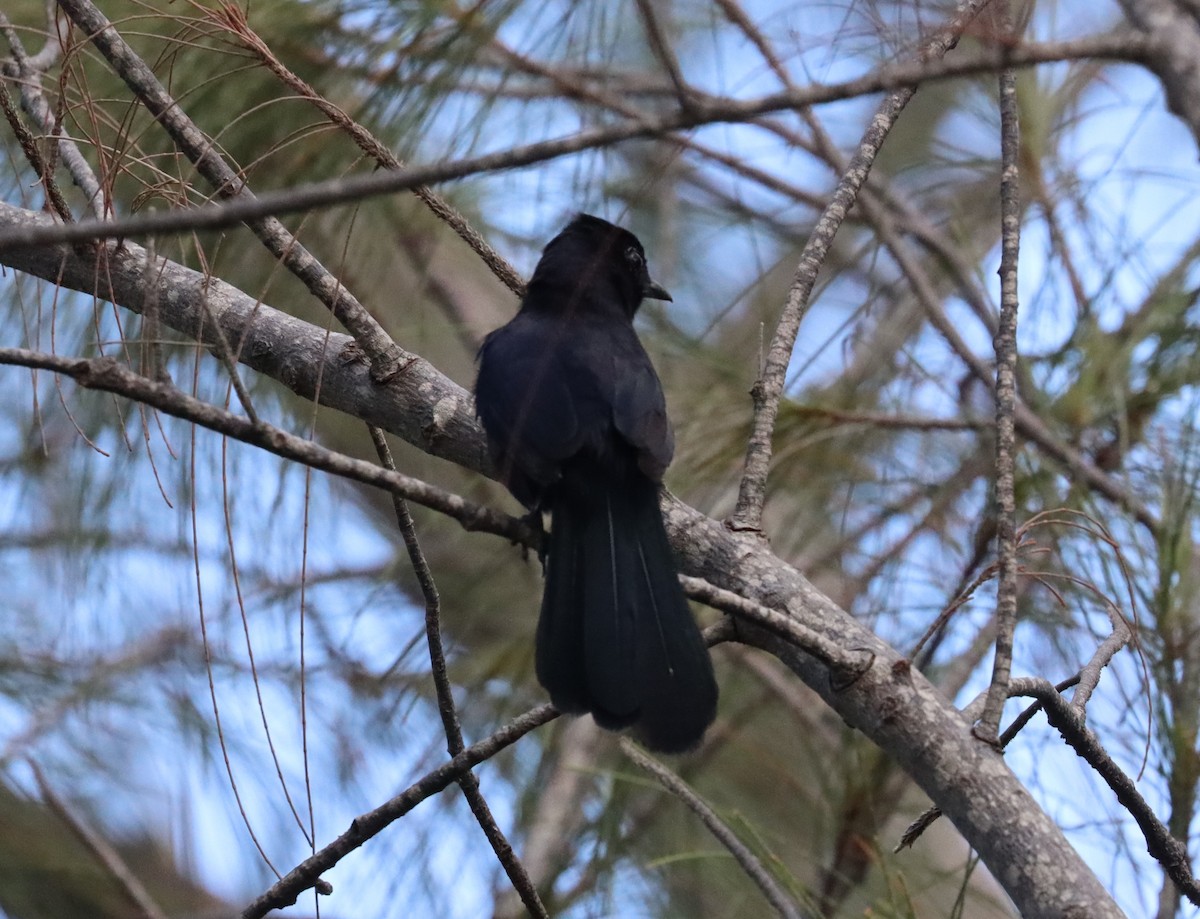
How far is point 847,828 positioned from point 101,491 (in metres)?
2.33

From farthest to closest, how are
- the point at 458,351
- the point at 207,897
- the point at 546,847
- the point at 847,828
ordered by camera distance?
the point at 458,351 → the point at 207,897 → the point at 546,847 → the point at 847,828

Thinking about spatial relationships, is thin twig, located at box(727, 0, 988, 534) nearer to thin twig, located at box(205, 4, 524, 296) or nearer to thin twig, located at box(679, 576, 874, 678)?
thin twig, located at box(679, 576, 874, 678)

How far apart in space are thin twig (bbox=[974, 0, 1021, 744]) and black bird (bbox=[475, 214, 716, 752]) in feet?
1.43

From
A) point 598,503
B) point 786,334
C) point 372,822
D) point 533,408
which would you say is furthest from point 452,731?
point 786,334

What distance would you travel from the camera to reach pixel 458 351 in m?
6.33

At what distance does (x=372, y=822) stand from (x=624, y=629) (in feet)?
1.58

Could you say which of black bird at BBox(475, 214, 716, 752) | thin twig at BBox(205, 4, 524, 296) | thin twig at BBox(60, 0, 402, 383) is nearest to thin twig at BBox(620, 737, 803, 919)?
black bird at BBox(475, 214, 716, 752)

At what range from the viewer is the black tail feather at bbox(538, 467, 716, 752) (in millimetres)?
1931

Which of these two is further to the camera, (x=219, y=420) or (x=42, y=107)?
(x=42, y=107)

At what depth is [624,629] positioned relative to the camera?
79.5 inches

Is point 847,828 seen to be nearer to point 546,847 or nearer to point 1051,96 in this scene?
point 546,847

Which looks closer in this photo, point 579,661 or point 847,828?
point 579,661

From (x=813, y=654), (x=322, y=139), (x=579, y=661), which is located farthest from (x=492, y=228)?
(x=813, y=654)

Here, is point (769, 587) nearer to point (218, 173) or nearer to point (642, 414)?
point (642, 414)
